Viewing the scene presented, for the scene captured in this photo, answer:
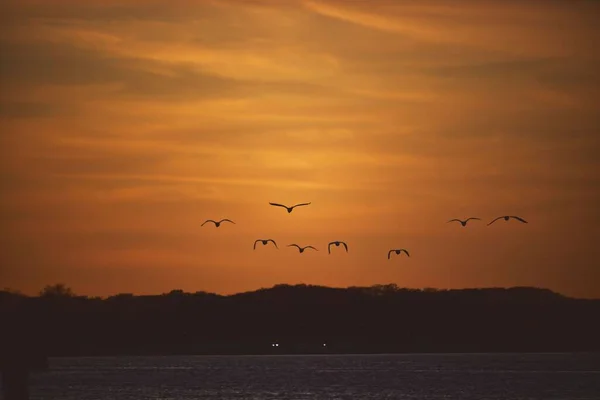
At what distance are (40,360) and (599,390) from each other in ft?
387

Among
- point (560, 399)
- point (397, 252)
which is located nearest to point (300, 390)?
point (560, 399)

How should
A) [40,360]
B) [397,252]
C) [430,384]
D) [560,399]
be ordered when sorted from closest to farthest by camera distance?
[40,360]
[397,252]
[560,399]
[430,384]

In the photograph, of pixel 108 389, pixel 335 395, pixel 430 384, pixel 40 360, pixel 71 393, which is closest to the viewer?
pixel 40 360

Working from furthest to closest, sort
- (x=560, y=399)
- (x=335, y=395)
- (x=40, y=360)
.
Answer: (x=335, y=395) < (x=560, y=399) < (x=40, y=360)

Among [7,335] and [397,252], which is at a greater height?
[397,252]

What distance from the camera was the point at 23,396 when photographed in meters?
47.2

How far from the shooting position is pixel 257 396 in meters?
138

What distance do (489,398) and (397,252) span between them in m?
39.6

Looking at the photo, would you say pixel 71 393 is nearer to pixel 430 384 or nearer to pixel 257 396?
pixel 257 396

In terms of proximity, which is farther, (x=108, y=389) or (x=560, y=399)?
(x=108, y=389)

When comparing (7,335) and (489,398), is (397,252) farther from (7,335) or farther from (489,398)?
(7,335)

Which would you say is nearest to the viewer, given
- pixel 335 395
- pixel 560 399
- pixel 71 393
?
pixel 560 399

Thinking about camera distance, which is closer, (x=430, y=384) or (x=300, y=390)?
(x=300, y=390)

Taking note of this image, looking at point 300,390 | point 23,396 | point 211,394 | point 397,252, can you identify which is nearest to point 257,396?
point 211,394
